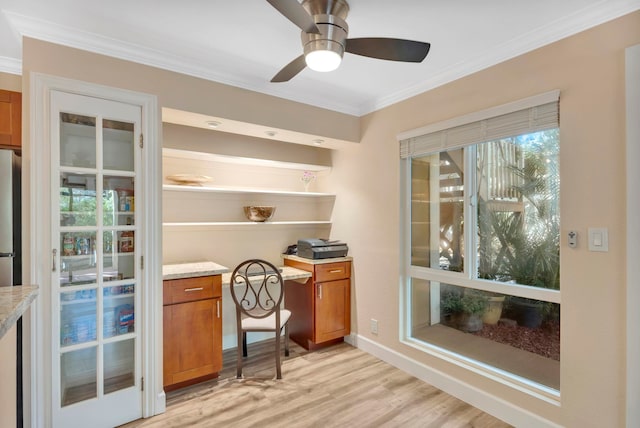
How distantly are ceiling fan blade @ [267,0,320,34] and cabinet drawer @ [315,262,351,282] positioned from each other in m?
2.24

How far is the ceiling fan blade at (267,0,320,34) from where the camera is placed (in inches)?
49.1

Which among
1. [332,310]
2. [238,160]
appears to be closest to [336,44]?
[238,160]

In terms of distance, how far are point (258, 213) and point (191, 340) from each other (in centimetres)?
130

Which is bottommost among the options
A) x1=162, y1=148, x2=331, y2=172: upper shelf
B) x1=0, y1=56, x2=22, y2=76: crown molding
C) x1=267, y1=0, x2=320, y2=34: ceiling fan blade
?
x1=162, y1=148, x2=331, y2=172: upper shelf

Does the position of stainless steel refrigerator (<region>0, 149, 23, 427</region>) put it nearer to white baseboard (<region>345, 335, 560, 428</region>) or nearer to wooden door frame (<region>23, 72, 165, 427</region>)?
wooden door frame (<region>23, 72, 165, 427</region>)

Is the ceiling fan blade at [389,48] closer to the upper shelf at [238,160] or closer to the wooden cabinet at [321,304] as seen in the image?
the upper shelf at [238,160]

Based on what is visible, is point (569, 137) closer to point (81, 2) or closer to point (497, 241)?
point (497, 241)

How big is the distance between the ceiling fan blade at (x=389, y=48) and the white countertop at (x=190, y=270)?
1892mm

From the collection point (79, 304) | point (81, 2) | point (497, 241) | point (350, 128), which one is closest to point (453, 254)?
point (497, 241)

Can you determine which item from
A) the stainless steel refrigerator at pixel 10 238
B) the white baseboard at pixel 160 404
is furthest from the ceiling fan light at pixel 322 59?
the white baseboard at pixel 160 404

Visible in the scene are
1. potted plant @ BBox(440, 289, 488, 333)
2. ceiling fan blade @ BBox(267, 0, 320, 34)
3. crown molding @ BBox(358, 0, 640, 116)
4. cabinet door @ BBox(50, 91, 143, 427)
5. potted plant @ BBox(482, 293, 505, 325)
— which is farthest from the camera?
potted plant @ BBox(440, 289, 488, 333)

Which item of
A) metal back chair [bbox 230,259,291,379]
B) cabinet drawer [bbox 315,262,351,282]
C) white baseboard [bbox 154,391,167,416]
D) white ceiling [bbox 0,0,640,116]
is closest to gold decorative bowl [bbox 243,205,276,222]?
metal back chair [bbox 230,259,291,379]

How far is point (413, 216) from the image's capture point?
2.98 metres

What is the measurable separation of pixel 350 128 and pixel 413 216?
3.57ft
